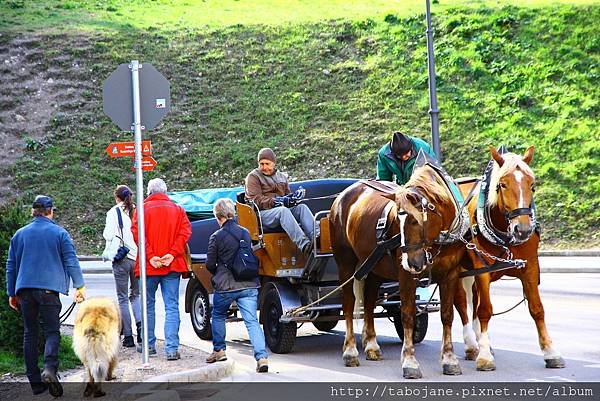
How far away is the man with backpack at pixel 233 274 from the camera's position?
10797 millimetres

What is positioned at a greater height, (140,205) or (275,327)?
(140,205)

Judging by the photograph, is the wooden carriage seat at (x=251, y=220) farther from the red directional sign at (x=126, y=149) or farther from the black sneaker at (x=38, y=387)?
the black sneaker at (x=38, y=387)

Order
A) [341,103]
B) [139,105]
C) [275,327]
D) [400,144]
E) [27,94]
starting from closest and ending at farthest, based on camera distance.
→ [139,105], [400,144], [275,327], [341,103], [27,94]

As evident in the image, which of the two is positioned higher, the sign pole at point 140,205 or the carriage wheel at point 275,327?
the sign pole at point 140,205

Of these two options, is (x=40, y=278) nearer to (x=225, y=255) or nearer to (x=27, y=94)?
(x=225, y=255)

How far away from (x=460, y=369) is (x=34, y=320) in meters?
4.25

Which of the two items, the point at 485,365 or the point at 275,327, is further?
the point at 275,327

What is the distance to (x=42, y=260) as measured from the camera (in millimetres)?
9688

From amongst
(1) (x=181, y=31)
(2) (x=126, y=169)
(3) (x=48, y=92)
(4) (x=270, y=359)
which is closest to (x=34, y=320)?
(4) (x=270, y=359)

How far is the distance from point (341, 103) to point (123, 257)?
2509cm

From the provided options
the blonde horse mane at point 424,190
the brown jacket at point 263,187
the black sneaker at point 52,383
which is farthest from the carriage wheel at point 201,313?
the black sneaker at point 52,383

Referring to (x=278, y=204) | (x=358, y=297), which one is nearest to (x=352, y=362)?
Result: (x=358, y=297)

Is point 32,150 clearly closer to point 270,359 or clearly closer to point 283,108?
point 283,108

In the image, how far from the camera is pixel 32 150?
1438 inches
